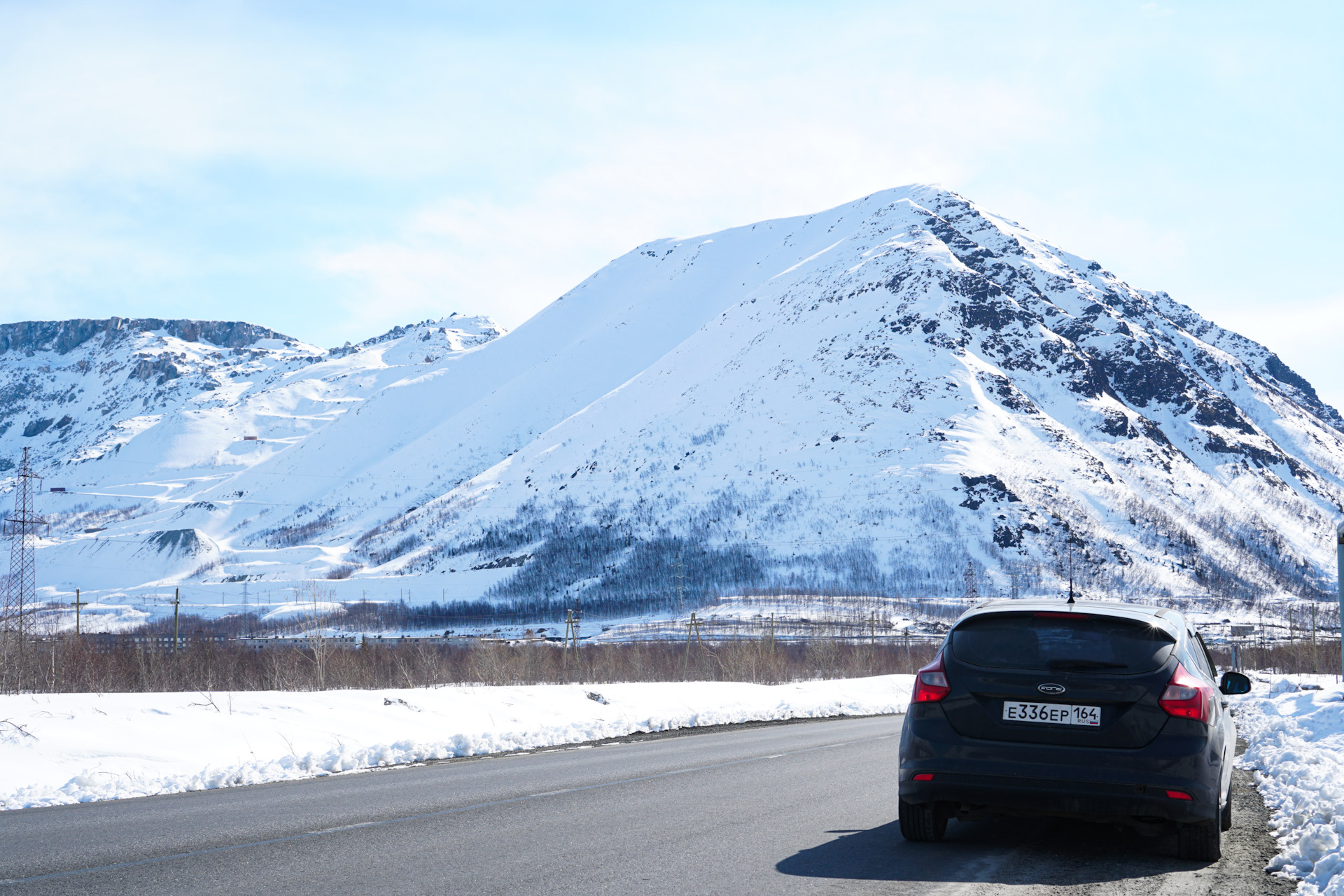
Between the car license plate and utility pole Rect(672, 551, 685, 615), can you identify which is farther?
utility pole Rect(672, 551, 685, 615)

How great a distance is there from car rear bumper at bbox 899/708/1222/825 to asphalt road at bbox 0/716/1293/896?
41 cm

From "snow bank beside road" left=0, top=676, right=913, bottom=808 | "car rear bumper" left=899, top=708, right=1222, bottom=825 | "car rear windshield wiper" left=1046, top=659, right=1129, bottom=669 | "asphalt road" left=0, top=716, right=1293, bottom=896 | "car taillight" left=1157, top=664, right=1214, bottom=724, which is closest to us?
"asphalt road" left=0, top=716, right=1293, bottom=896

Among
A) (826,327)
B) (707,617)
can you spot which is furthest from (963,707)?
(826,327)

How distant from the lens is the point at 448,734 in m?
19.0

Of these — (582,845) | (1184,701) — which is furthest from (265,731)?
(1184,701)

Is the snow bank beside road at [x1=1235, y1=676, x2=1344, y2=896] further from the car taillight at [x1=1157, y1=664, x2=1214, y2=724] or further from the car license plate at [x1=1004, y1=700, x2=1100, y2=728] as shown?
the car license plate at [x1=1004, y1=700, x2=1100, y2=728]

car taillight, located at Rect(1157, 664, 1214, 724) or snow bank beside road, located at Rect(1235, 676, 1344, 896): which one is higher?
car taillight, located at Rect(1157, 664, 1214, 724)

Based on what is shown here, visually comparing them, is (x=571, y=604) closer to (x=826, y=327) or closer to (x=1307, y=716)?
(x=826, y=327)

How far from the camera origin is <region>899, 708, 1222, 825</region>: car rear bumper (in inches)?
299

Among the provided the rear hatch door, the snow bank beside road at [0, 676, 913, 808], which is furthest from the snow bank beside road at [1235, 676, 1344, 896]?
the snow bank beside road at [0, 676, 913, 808]

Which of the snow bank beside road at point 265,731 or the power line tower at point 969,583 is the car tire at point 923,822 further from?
the power line tower at point 969,583

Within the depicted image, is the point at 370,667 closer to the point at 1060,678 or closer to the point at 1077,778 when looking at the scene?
the point at 1060,678

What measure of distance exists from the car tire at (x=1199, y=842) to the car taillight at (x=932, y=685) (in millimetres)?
1819

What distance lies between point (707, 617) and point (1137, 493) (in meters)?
74.1
